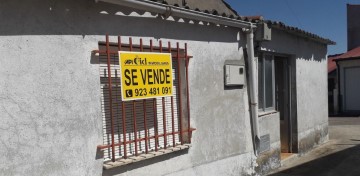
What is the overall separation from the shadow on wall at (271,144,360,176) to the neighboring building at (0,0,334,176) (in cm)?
52

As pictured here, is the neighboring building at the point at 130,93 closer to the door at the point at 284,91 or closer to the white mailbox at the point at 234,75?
the white mailbox at the point at 234,75

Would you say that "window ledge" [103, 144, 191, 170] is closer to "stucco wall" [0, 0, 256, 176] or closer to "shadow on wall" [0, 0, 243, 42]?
"stucco wall" [0, 0, 256, 176]

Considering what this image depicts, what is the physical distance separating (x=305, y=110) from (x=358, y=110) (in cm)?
1357

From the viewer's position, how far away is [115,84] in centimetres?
514

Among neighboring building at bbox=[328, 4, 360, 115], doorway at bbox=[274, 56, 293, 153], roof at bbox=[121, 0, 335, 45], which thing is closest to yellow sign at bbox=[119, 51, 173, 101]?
roof at bbox=[121, 0, 335, 45]

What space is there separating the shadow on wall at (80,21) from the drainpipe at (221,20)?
0.19 metres

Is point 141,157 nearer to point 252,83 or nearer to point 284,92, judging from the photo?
point 252,83

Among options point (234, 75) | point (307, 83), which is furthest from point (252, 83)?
point (307, 83)

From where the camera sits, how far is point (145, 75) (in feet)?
16.9

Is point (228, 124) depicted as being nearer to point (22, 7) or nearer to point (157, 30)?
point (157, 30)

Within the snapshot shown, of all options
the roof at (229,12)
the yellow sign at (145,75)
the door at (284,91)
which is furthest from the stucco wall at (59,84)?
the door at (284,91)

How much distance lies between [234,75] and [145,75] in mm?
2376

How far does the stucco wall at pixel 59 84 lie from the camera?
3.88 meters

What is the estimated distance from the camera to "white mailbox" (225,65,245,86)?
6934 millimetres
